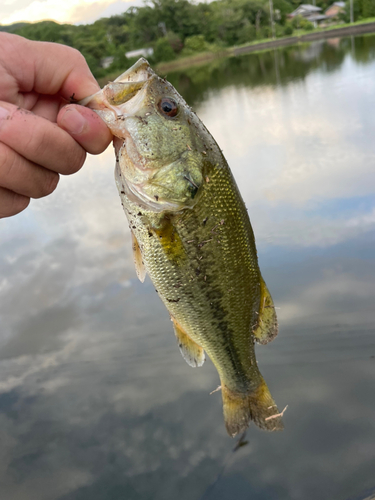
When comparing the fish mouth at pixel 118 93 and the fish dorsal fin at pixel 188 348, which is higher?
the fish mouth at pixel 118 93

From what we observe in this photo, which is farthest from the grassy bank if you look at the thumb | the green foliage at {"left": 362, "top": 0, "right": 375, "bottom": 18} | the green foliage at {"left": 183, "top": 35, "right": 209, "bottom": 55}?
the thumb

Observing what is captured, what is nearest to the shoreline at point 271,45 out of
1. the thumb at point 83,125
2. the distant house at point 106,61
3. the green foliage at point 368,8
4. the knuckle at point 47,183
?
the green foliage at point 368,8

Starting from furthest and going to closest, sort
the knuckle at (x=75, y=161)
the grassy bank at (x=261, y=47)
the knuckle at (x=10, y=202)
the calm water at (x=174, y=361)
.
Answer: the grassy bank at (x=261, y=47) < the calm water at (x=174, y=361) < the knuckle at (x=10, y=202) < the knuckle at (x=75, y=161)

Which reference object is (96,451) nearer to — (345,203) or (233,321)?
(233,321)

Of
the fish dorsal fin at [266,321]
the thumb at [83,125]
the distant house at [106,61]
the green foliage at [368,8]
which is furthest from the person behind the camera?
the green foliage at [368,8]

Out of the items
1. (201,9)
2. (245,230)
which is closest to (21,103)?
(245,230)

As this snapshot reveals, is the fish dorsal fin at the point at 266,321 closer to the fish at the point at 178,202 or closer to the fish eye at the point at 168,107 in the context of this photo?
the fish at the point at 178,202
